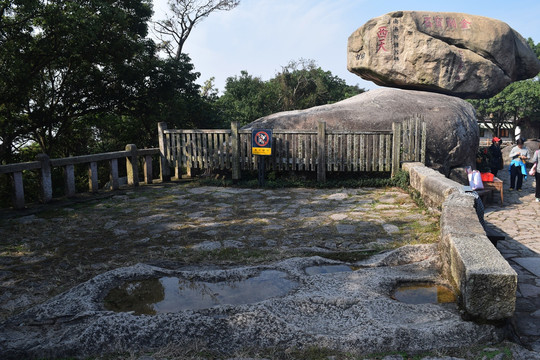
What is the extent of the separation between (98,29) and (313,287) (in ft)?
33.4

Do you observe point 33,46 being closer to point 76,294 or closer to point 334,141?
point 334,141

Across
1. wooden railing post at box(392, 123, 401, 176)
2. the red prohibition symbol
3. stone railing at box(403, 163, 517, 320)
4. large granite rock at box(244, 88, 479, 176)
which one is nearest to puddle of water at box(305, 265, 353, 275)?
stone railing at box(403, 163, 517, 320)

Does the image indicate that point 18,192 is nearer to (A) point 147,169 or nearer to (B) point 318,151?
(A) point 147,169

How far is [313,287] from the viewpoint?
3617 millimetres

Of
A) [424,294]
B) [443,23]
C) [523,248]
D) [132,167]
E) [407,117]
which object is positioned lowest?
[523,248]

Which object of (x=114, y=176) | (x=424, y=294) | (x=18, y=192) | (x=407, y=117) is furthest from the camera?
(x=407, y=117)

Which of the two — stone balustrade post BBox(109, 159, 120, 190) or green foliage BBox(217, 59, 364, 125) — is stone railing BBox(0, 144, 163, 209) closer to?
stone balustrade post BBox(109, 159, 120, 190)

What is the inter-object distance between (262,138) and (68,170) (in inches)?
164

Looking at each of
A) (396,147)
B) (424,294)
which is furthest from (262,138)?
(424,294)

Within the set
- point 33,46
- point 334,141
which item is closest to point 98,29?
point 33,46

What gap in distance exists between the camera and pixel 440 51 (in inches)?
521

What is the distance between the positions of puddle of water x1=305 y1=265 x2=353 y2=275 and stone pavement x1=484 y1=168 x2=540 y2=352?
4.96ft

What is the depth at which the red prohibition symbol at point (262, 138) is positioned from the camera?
31.3 ft

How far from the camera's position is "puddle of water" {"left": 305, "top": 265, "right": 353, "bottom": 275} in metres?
4.08
